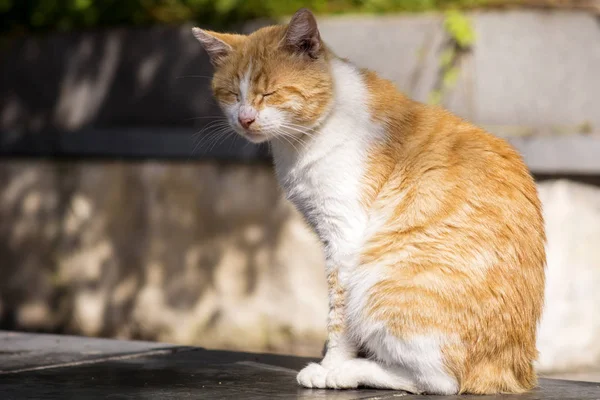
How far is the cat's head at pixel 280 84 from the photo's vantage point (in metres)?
3.91

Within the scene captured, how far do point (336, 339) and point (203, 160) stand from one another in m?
3.76

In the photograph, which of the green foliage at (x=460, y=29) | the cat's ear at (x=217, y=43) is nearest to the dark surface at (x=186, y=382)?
the cat's ear at (x=217, y=43)

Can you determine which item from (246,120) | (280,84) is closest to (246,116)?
(246,120)

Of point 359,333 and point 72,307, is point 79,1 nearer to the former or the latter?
point 72,307

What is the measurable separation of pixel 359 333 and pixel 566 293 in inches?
126

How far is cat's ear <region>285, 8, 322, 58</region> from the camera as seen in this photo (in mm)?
3908

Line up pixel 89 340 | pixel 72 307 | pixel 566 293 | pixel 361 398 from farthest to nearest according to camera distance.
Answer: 1. pixel 72 307
2. pixel 566 293
3. pixel 89 340
4. pixel 361 398

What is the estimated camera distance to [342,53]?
22.7ft

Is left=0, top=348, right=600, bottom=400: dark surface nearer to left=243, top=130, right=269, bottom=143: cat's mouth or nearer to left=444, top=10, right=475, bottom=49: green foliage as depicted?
left=243, top=130, right=269, bottom=143: cat's mouth

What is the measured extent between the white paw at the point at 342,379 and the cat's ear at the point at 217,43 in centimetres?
137

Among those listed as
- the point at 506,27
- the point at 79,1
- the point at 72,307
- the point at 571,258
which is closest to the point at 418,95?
the point at 506,27

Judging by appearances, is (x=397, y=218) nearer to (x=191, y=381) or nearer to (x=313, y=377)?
(x=313, y=377)

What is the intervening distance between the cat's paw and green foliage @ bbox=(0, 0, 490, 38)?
11.5 feet

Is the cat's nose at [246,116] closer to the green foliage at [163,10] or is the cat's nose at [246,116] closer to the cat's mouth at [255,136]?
the cat's mouth at [255,136]
